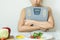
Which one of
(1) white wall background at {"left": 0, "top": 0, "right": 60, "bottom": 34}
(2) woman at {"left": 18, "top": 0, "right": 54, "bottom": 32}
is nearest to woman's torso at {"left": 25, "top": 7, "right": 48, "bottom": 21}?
(2) woman at {"left": 18, "top": 0, "right": 54, "bottom": 32}

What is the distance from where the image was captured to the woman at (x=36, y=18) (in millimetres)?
1139

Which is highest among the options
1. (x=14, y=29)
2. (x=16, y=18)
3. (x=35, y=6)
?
(x=35, y=6)

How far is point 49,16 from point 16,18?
327mm

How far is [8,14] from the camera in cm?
134

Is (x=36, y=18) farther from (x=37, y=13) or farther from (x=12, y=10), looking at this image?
(x=12, y=10)

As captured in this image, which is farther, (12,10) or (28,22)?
(12,10)

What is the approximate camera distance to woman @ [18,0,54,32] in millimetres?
1139

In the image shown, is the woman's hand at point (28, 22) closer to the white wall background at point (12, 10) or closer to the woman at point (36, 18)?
the woman at point (36, 18)

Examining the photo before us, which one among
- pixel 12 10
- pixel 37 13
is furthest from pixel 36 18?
pixel 12 10

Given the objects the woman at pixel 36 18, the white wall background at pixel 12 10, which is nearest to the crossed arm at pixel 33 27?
the woman at pixel 36 18

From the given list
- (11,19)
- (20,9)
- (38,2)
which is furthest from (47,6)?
(11,19)

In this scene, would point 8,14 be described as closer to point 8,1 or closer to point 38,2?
point 8,1

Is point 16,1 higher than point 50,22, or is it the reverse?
point 16,1

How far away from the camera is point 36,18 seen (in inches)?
47.9
